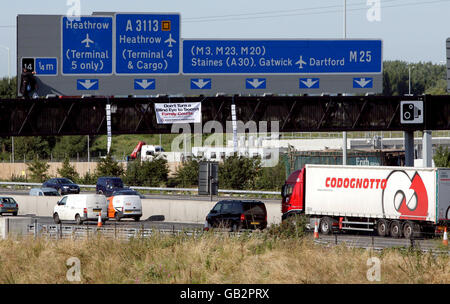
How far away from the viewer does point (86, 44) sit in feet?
123

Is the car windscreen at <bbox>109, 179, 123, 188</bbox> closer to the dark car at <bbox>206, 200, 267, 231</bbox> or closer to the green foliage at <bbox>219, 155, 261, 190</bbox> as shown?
the green foliage at <bbox>219, 155, 261, 190</bbox>

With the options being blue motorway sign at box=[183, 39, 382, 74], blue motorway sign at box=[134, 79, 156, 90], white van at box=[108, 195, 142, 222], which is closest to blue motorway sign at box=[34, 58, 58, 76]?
blue motorway sign at box=[134, 79, 156, 90]

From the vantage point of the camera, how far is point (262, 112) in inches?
1598

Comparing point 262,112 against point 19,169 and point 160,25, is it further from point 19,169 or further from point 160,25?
point 19,169

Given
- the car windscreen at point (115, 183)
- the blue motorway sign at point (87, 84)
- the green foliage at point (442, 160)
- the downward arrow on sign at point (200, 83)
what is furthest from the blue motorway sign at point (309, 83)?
the green foliage at point (442, 160)

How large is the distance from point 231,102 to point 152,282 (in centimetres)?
1839

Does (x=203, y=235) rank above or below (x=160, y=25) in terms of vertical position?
below

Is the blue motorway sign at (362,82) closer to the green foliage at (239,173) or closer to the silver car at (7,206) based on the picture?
the silver car at (7,206)

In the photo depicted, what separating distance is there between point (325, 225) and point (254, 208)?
4374mm

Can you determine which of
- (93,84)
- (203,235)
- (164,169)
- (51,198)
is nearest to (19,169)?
(164,169)

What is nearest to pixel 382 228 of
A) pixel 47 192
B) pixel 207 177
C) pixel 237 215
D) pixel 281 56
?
pixel 237 215

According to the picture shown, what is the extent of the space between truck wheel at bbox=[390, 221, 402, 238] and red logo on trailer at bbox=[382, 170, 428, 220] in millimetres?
396

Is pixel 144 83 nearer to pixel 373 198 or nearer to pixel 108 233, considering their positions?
pixel 108 233
